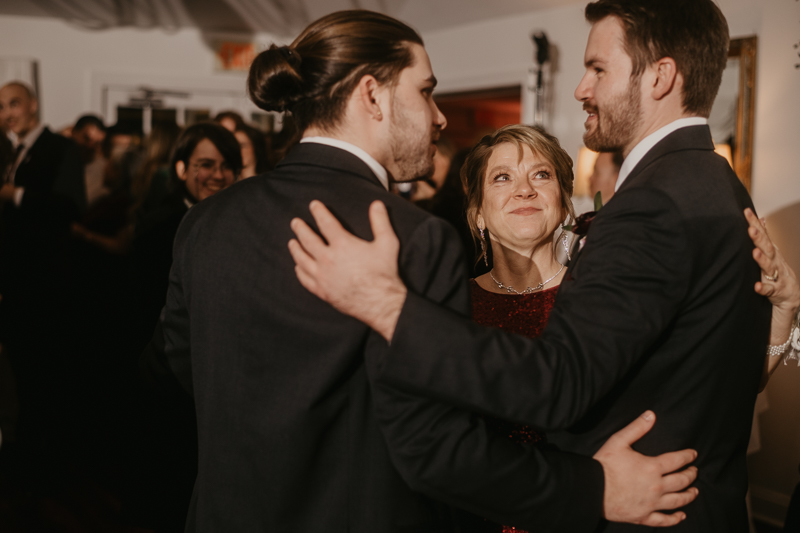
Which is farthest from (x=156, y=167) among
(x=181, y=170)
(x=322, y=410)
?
(x=322, y=410)

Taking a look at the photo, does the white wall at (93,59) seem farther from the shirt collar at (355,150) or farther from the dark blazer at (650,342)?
the dark blazer at (650,342)

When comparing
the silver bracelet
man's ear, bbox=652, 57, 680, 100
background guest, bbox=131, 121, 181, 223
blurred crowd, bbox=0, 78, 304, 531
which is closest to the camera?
man's ear, bbox=652, 57, 680, 100

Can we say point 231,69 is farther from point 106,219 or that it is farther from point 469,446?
point 469,446

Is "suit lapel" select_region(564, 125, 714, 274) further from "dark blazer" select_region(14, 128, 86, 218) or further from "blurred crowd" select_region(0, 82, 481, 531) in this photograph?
"dark blazer" select_region(14, 128, 86, 218)

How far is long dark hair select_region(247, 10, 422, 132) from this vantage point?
1.14m

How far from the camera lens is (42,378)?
12.6ft

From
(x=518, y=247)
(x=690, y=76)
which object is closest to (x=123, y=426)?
(x=518, y=247)

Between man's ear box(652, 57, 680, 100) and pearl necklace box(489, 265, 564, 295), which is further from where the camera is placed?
pearl necklace box(489, 265, 564, 295)

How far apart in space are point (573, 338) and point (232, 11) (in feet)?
18.4

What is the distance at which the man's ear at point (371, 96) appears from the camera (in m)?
1.15

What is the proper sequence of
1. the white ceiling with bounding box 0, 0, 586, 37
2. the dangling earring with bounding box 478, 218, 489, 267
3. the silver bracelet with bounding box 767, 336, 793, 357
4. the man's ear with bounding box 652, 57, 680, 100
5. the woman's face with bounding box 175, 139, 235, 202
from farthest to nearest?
the white ceiling with bounding box 0, 0, 586, 37
the woman's face with bounding box 175, 139, 235, 202
the dangling earring with bounding box 478, 218, 489, 267
the silver bracelet with bounding box 767, 336, 793, 357
the man's ear with bounding box 652, 57, 680, 100

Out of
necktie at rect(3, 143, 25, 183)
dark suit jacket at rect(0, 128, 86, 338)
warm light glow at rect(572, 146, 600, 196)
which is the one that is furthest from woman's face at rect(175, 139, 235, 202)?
warm light glow at rect(572, 146, 600, 196)

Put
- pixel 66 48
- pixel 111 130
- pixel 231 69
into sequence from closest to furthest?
pixel 111 130
pixel 66 48
pixel 231 69

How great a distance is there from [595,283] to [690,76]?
0.49 metres
